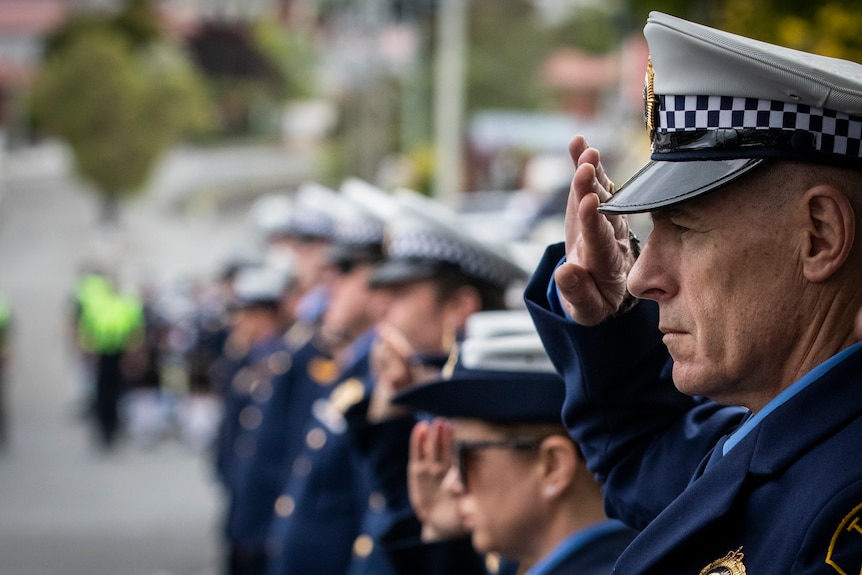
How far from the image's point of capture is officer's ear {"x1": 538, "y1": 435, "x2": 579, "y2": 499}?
2.88 m

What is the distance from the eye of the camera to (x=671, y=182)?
196cm

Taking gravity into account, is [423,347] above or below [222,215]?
above

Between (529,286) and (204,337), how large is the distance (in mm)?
17510

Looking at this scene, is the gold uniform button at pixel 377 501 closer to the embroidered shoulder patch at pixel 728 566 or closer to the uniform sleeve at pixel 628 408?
the uniform sleeve at pixel 628 408

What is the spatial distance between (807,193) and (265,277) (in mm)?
8424

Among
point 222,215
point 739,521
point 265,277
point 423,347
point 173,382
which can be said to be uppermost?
point 739,521

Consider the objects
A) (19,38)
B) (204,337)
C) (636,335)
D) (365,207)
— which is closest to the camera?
(636,335)

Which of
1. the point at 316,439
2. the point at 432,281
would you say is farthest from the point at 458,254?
the point at 316,439

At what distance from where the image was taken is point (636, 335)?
2.35 m

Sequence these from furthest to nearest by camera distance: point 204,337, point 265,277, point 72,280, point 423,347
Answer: point 72,280
point 204,337
point 265,277
point 423,347

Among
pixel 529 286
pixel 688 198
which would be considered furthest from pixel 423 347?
pixel 688 198

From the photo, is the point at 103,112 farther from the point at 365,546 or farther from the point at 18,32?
the point at 365,546

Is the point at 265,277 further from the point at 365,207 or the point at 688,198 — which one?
the point at 688,198

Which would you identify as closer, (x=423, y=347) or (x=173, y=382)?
(x=423, y=347)
